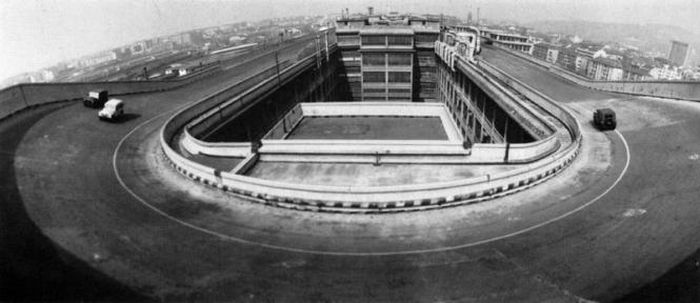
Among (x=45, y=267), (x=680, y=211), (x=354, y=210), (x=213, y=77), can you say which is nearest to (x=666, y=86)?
(x=680, y=211)

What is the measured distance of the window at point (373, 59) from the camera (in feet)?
256

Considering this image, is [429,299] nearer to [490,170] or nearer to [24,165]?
[490,170]

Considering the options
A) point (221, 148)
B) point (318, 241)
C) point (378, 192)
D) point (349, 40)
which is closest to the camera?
point (318, 241)

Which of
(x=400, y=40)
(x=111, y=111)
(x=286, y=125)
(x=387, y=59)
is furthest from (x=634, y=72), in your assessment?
(x=111, y=111)

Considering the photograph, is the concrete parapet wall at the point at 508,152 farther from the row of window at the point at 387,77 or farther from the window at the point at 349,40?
the window at the point at 349,40

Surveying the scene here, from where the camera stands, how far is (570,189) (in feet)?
75.9

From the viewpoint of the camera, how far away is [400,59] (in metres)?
78.1

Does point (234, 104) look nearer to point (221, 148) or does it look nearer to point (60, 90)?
point (221, 148)

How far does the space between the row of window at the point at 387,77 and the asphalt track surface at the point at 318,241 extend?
54.2 metres

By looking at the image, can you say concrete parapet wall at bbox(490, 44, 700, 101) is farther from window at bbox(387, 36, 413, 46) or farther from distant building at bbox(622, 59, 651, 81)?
distant building at bbox(622, 59, 651, 81)

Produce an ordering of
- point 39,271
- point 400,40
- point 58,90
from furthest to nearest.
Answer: point 400,40, point 58,90, point 39,271

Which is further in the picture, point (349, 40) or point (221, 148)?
point (349, 40)

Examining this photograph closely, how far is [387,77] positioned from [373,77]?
3069 millimetres

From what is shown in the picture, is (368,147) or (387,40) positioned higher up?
(387,40)
